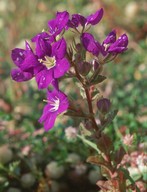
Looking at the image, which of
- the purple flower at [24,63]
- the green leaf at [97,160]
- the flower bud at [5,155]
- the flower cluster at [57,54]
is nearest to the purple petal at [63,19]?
the flower cluster at [57,54]

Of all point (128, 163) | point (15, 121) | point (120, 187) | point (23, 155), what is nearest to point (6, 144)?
point (23, 155)

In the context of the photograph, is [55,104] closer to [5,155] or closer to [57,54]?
[57,54]

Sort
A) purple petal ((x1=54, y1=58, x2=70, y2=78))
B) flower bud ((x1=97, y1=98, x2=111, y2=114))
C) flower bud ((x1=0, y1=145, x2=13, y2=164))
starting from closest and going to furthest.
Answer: purple petal ((x1=54, y1=58, x2=70, y2=78)), flower bud ((x1=97, y1=98, x2=111, y2=114)), flower bud ((x1=0, y1=145, x2=13, y2=164))

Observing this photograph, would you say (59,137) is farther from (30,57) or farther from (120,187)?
(30,57)

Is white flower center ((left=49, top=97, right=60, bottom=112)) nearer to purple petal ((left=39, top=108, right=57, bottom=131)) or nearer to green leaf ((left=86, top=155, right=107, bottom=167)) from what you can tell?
purple petal ((left=39, top=108, right=57, bottom=131))

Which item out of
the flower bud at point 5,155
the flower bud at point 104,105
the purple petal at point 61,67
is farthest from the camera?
the flower bud at point 5,155

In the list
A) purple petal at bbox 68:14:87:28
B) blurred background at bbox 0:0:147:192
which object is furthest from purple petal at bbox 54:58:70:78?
blurred background at bbox 0:0:147:192

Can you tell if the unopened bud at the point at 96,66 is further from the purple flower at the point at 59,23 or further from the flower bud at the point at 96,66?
the purple flower at the point at 59,23
